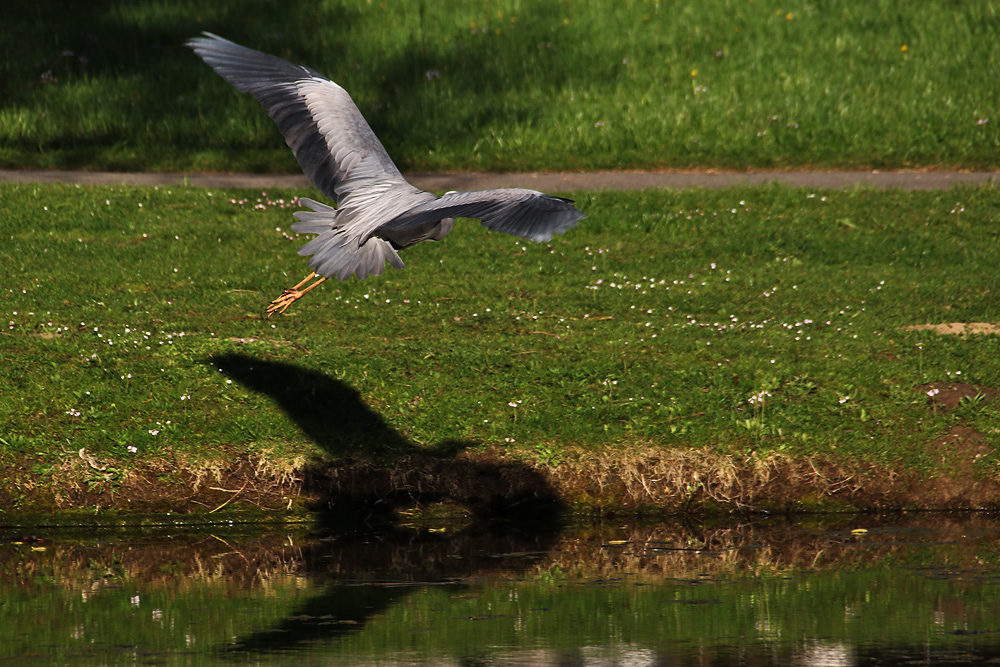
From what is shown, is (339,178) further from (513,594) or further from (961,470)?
(961,470)

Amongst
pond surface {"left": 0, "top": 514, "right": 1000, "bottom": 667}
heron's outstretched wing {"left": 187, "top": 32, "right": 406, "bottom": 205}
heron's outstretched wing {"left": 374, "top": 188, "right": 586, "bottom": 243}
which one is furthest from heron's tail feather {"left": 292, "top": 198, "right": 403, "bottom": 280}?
pond surface {"left": 0, "top": 514, "right": 1000, "bottom": 667}

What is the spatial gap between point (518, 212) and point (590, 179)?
7.78m

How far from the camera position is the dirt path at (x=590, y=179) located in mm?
12883

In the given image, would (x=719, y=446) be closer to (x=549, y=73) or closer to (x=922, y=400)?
(x=922, y=400)

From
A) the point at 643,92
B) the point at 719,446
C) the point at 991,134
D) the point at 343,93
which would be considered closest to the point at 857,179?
the point at 991,134

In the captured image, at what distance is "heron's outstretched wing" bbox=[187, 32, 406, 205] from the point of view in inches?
297

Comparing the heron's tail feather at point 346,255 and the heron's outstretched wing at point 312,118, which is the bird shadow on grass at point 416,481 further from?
the heron's outstretched wing at point 312,118

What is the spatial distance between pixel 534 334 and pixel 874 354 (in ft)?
8.05

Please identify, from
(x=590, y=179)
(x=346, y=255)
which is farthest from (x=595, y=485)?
(x=590, y=179)

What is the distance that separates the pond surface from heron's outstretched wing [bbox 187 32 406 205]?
2.22m

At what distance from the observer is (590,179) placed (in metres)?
13.3

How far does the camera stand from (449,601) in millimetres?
6246

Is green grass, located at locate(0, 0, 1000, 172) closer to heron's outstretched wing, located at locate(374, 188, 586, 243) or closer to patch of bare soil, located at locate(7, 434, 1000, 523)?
patch of bare soil, located at locate(7, 434, 1000, 523)

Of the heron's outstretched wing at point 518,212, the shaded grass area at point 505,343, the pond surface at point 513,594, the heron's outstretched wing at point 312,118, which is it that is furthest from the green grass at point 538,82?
the heron's outstretched wing at point 518,212
